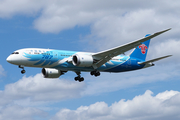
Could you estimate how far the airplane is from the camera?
1832 inches

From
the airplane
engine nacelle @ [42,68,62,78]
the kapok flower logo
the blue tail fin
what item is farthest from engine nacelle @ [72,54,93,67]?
the kapok flower logo

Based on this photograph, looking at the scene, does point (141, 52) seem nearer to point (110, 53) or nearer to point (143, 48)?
point (143, 48)

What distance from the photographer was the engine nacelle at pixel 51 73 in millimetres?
55219

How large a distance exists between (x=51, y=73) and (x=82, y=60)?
9500 mm

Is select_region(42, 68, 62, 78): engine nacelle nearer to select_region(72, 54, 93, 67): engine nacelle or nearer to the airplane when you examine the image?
the airplane

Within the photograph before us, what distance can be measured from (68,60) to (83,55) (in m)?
2.60

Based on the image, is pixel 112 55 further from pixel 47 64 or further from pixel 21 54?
pixel 21 54

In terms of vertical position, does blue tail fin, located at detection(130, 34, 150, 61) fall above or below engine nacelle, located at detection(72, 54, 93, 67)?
above

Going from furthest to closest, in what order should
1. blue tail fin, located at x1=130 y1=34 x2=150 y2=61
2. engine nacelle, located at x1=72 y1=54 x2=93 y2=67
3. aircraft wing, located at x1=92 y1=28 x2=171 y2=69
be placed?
blue tail fin, located at x1=130 y1=34 x2=150 y2=61, engine nacelle, located at x1=72 y1=54 x2=93 y2=67, aircraft wing, located at x1=92 y1=28 x2=171 y2=69

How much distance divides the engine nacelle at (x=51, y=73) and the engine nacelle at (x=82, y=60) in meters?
7.99

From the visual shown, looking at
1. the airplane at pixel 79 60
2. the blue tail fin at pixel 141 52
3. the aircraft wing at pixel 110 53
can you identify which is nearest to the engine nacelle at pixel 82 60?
the airplane at pixel 79 60

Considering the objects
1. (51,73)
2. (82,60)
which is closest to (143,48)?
(82,60)

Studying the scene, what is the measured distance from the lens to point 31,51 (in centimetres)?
4691

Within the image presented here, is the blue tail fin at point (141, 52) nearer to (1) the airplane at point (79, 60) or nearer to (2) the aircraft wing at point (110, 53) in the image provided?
(1) the airplane at point (79, 60)
